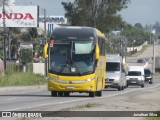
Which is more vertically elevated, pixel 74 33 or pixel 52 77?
pixel 74 33

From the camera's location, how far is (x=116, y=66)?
1988 inches

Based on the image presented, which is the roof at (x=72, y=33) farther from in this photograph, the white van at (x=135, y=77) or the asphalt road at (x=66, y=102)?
the white van at (x=135, y=77)

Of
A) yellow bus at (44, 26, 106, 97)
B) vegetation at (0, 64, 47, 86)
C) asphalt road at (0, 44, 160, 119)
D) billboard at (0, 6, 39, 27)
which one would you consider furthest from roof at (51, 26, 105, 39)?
billboard at (0, 6, 39, 27)

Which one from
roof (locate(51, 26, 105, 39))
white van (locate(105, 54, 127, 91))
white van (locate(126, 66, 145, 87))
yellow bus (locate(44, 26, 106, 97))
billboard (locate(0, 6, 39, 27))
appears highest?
billboard (locate(0, 6, 39, 27))

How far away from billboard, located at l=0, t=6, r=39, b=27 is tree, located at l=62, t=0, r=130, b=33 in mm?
5985

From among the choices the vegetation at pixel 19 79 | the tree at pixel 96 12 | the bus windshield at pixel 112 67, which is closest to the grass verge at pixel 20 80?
the vegetation at pixel 19 79

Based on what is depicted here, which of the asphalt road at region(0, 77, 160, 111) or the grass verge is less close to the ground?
the asphalt road at region(0, 77, 160, 111)

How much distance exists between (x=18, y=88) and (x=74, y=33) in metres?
15.5

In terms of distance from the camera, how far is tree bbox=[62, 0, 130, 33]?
3366 inches

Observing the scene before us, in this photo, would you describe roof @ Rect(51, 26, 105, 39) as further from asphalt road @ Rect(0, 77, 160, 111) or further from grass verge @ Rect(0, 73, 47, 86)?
grass verge @ Rect(0, 73, 47, 86)

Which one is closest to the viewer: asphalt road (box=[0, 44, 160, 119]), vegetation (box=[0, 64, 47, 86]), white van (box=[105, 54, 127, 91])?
asphalt road (box=[0, 44, 160, 119])

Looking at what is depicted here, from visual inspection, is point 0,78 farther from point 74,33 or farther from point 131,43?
point 131,43

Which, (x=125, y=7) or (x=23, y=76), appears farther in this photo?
(x=125, y=7)

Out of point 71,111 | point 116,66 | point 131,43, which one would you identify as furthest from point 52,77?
point 131,43
